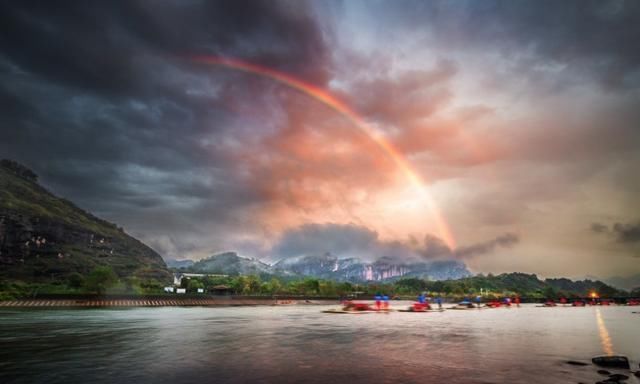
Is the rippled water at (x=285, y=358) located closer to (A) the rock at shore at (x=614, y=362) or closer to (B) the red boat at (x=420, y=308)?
(A) the rock at shore at (x=614, y=362)

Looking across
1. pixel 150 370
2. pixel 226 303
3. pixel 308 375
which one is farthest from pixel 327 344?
pixel 226 303

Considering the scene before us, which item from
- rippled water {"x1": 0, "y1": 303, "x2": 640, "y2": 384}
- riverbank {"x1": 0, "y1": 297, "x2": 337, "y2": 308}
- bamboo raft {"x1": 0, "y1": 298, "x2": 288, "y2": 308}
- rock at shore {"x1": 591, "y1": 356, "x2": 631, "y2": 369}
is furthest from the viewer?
riverbank {"x1": 0, "y1": 297, "x2": 337, "y2": 308}

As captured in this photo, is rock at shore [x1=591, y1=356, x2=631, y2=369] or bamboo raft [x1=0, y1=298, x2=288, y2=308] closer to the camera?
rock at shore [x1=591, y1=356, x2=631, y2=369]

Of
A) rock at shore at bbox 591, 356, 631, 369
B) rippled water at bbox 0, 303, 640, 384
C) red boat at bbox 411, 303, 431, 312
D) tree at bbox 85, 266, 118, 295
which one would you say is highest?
tree at bbox 85, 266, 118, 295

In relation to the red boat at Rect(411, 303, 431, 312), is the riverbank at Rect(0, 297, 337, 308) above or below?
below

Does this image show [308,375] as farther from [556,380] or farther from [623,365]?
[623,365]

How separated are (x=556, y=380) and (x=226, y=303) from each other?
18315cm

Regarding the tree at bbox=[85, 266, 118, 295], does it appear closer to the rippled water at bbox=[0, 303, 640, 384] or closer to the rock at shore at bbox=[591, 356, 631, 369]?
the rippled water at bbox=[0, 303, 640, 384]

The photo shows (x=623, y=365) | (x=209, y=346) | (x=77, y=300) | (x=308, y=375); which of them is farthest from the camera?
(x=77, y=300)

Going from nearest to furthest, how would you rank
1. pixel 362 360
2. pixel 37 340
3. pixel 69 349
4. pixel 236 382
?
pixel 236 382
pixel 362 360
pixel 69 349
pixel 37 340

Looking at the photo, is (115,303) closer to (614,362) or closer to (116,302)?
(116,302)

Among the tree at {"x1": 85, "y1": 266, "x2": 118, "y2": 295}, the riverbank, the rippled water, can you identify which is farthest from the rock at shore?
the tree at {"x1": 85, "y1": 266, "x2": 118, "y2": 295}

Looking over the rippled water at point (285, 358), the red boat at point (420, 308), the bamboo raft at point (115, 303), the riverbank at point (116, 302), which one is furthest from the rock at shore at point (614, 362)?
the bamboo raft at point (115, 303)

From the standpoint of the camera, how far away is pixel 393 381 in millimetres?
27500
